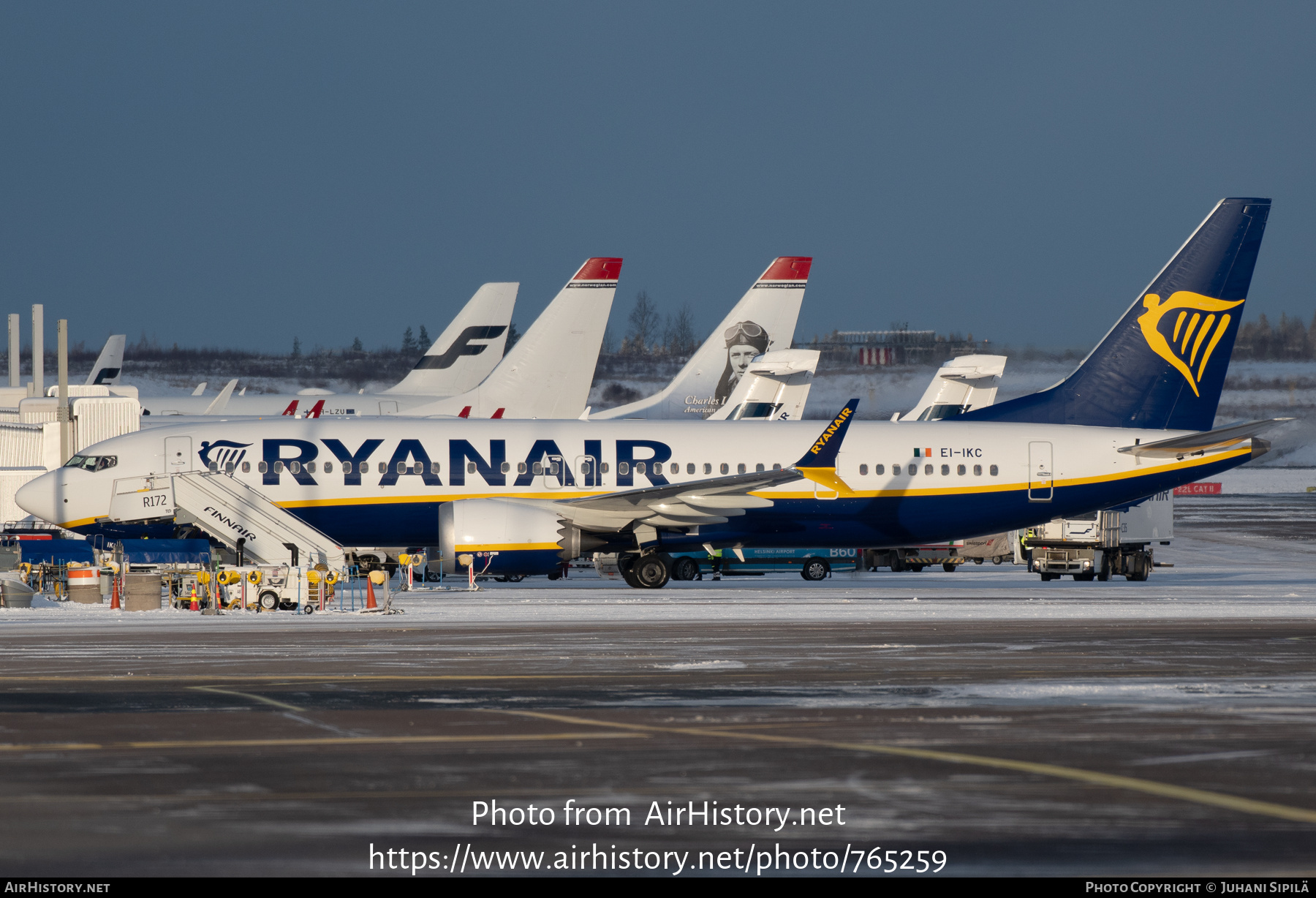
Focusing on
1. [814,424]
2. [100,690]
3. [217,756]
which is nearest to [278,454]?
[814,424]

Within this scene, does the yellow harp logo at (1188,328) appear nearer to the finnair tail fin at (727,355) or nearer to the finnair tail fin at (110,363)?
the finnair tail fin at (727,355)

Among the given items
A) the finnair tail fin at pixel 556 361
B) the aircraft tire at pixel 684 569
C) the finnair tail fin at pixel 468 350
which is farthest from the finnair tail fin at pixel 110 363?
the aircraft tire at pixel 684 569

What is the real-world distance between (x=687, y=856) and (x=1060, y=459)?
3374 cm

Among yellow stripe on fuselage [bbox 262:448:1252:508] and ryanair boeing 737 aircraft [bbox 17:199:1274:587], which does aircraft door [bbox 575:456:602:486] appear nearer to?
ryanair boeing 737 aircraft [bbox 17:199:1274:587]

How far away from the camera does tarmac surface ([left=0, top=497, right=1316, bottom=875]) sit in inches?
370

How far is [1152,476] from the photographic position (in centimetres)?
4078

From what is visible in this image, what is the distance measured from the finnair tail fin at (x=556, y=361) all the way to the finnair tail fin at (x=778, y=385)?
327 inches

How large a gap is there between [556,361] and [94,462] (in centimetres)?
2233

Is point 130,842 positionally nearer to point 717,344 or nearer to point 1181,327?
point 1181,327

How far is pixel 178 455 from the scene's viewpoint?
3753cm

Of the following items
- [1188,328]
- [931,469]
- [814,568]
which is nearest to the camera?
[931,469]

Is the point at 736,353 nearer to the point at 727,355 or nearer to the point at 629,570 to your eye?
the point at 727,355

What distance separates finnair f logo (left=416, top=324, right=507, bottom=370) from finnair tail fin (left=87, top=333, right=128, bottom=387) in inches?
1855

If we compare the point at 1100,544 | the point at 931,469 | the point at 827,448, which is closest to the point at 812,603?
the point at 827,448
